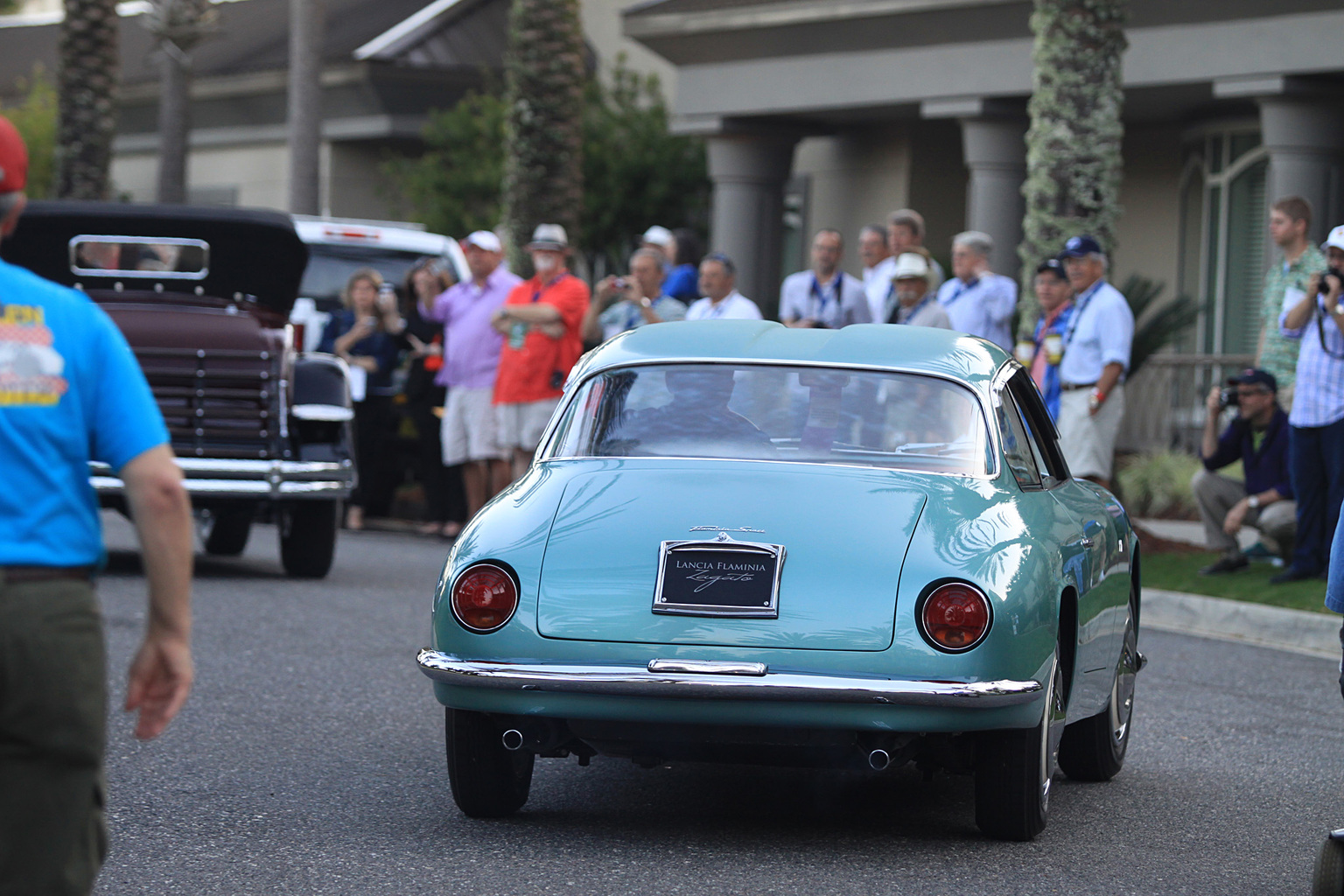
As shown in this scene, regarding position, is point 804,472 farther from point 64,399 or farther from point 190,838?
point 64,399

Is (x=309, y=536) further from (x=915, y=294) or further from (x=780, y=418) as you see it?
(x=780, y=418)

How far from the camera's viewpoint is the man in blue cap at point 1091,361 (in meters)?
11.7

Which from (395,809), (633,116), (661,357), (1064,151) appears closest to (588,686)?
(395,809)

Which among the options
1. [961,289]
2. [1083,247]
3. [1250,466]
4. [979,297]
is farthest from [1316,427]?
[961,289]

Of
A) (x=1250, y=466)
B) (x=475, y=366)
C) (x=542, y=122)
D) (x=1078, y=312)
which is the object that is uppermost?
(x=542, y=122)

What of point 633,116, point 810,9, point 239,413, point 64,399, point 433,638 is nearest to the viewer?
point 64,399

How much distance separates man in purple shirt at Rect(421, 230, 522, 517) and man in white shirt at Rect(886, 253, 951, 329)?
3401mm

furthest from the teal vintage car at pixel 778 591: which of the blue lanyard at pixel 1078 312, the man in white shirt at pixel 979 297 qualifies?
the man in white shirt at pixel 979 297

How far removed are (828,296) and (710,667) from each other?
28.9 feet

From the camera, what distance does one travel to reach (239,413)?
11211 mm

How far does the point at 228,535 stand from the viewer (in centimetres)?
1328

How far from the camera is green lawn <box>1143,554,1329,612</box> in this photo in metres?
11.1

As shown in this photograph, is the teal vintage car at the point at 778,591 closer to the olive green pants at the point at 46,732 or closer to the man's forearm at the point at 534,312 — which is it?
the olive green pants at the point at 46,732

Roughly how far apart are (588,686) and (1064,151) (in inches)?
371
